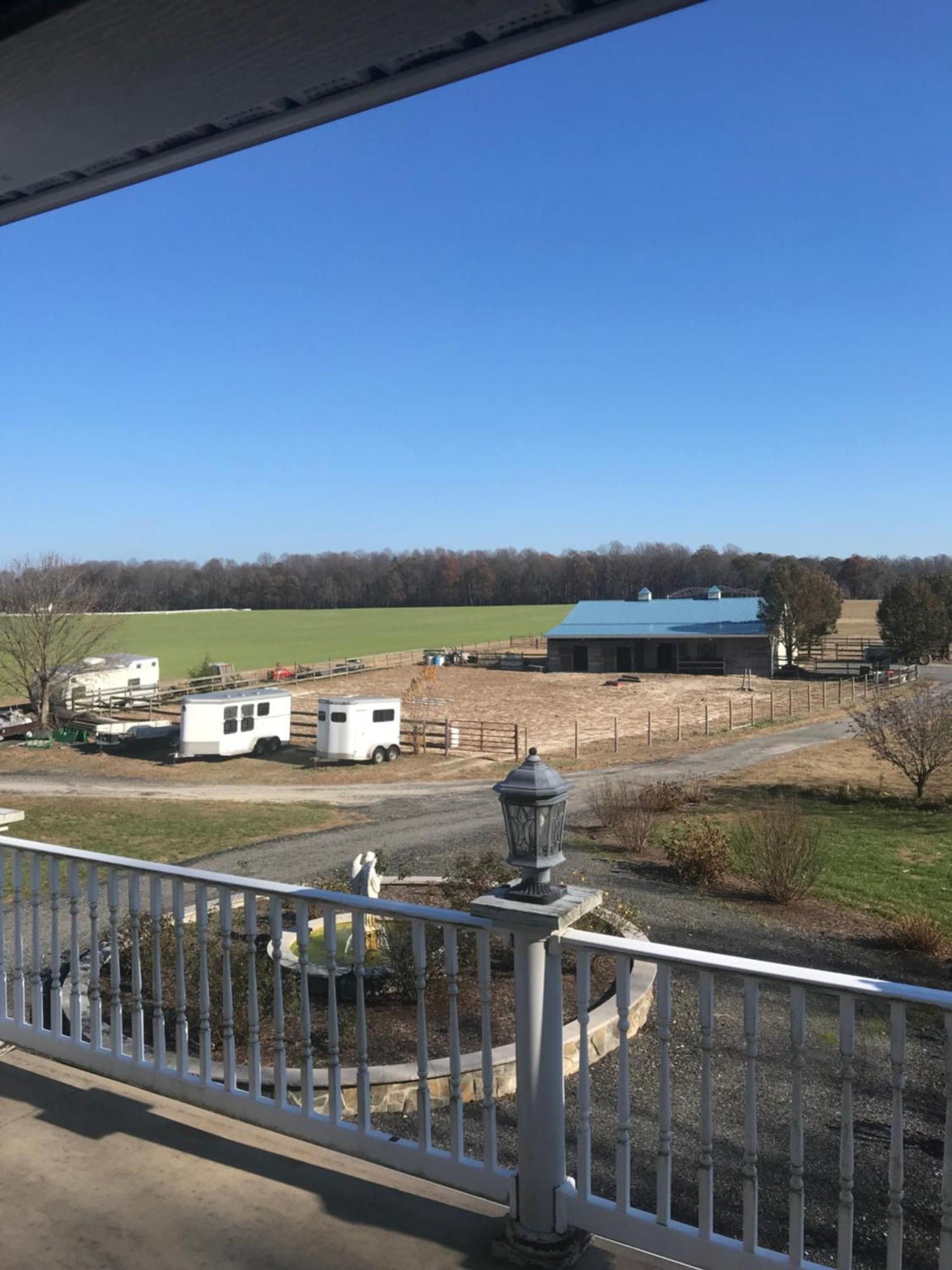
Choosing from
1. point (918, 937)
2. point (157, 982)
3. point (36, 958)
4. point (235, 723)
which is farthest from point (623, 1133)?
point (235, 723)

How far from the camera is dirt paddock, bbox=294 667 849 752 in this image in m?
30.1

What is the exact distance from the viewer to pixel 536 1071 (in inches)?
97.3

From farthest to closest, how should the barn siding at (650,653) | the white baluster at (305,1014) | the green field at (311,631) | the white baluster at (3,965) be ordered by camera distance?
the green field at (311,631), the barn siding at (650,653), the white baluster at (3,965), the white baluster at (305,1014)

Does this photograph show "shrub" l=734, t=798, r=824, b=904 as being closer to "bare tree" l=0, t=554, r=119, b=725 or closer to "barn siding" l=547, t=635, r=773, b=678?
"bare tree" l=0, t=554, r=119, b=725

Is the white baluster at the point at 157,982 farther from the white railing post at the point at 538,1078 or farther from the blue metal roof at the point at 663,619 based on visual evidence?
the blue metal roof at the point at 663,619

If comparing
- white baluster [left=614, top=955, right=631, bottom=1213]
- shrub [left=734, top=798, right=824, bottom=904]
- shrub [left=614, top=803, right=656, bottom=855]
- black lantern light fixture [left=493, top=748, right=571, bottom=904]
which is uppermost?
black lantern light fixture [left=493, top=748, right=571, bottom=904]

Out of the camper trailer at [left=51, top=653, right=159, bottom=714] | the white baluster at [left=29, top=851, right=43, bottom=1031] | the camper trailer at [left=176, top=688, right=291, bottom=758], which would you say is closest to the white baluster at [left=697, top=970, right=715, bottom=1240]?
the white baluster at [left=29, top=851, right=43, bottom=1031]

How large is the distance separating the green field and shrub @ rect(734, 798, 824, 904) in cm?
3705

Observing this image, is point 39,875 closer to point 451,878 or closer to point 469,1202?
point 469,1202

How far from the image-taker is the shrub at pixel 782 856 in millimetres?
9086

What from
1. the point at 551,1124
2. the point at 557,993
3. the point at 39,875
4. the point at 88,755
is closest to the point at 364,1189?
the point at 551,1124

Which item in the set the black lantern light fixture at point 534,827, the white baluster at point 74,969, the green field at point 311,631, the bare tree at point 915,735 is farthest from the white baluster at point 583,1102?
the green field at point 311,631

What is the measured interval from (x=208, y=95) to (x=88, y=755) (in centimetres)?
2539

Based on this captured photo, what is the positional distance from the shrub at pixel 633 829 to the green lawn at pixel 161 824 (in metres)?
5.04
